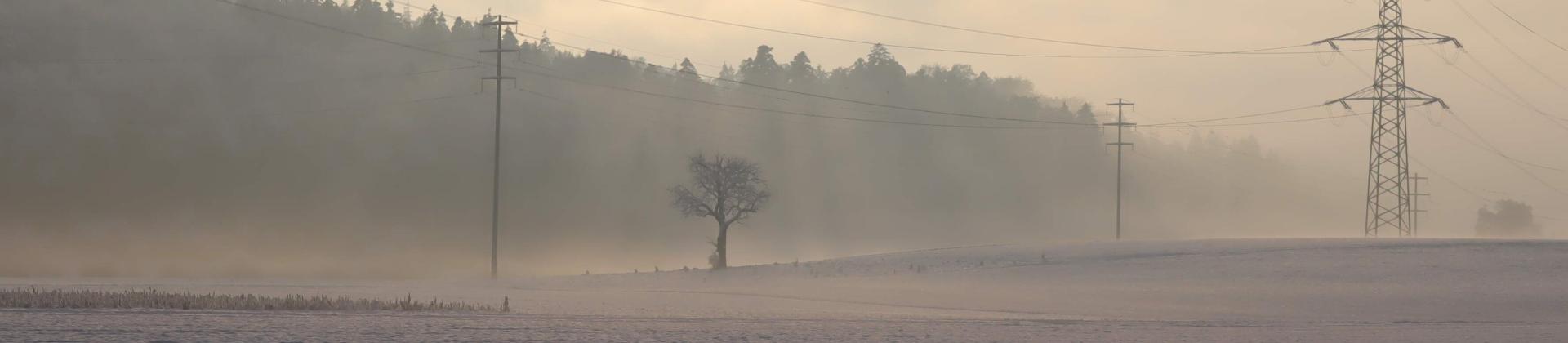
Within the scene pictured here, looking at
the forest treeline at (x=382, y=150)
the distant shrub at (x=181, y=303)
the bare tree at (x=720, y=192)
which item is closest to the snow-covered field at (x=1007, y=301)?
the distant shrub at (x=181, y=303)

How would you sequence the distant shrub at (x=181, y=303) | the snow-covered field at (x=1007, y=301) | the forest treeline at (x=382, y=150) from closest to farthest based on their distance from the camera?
the snow-covered field at (x=1007, y=301) → the distant shrub at (x=181, y=303) → the forest treeline at (x=382, y=150)

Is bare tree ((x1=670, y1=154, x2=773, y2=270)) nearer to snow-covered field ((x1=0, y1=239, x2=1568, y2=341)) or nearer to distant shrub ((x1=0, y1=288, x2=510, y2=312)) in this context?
snow-covered field ((x1=0, y1=239, x2=1568, y2=341))

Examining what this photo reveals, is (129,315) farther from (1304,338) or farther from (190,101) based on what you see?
(190,101)

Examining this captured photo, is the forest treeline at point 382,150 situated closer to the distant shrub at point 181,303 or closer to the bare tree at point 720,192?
the bare tree at point 720,192

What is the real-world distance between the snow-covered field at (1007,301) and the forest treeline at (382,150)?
142 ft

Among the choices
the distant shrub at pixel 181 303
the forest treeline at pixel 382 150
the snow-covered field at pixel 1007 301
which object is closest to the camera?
the snow-covered field at pixel 1007 301

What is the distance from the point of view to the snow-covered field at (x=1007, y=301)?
2430 centimetres

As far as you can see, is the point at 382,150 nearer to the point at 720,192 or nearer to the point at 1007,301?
the point at 720,192

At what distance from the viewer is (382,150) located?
141 m

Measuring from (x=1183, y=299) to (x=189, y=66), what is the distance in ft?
379

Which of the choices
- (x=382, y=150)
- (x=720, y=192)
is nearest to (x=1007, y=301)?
(x=720, y=192)

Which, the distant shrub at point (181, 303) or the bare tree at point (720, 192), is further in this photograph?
the bare tree at point (720, 192)

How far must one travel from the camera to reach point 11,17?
12206cm

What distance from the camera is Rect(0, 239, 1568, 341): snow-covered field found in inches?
957
